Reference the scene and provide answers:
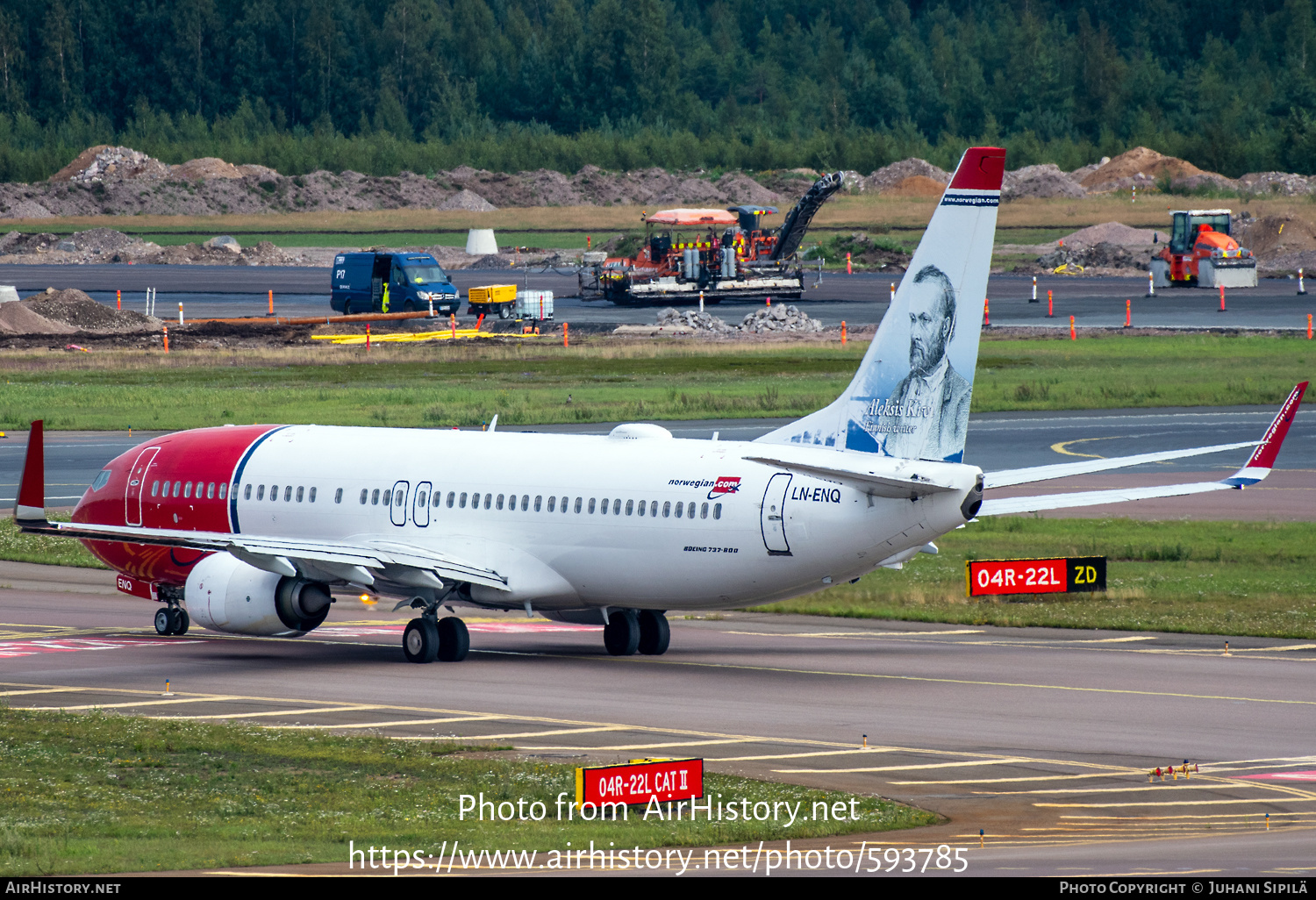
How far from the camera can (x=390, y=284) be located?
11156cm

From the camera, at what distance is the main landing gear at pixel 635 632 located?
3659 centimetres

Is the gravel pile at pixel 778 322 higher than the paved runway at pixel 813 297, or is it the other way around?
the paved runway at pixel 813 297

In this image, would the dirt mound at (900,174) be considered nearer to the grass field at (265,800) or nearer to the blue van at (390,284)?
the blue van at (390,284)

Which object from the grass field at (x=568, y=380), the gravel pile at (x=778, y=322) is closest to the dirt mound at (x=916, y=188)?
the gravel pile at (x=778, y=322)

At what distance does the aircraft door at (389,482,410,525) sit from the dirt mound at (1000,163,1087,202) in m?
146

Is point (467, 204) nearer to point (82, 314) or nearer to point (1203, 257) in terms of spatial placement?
point (82, 314)

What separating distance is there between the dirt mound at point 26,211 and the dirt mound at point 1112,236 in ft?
333

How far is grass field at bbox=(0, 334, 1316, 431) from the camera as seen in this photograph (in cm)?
7475

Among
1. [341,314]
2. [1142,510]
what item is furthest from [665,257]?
[1142,510]

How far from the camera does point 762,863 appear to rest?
62.2ft

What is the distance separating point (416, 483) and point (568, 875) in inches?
790

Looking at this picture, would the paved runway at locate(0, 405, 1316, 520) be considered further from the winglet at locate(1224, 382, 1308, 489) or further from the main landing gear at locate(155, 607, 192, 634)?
the winglet at locate(1224, 382, 1308, 489)

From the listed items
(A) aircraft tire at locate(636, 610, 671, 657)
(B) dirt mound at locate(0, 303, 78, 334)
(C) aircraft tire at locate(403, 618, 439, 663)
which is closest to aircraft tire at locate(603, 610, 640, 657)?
(A) aircraft tire at locate(636, 610, 671, 657)
